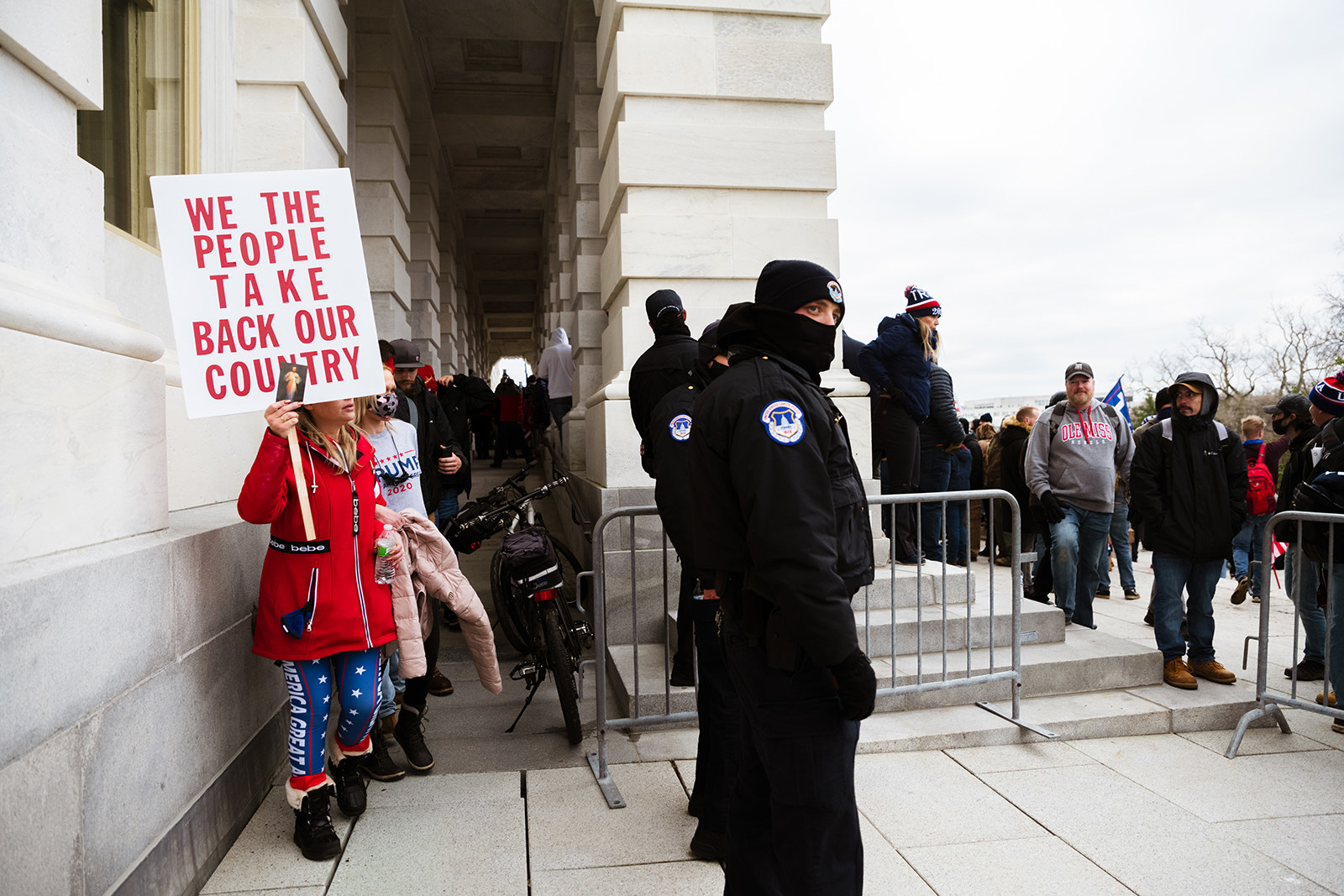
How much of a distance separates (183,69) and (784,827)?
4.91 m

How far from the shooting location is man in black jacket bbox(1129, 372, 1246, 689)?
5570 mm

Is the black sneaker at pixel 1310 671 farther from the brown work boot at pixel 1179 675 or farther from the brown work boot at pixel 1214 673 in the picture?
the brown work boot at pixel 1179 675

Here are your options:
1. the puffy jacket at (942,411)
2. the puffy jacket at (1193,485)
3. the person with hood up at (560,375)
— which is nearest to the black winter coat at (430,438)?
the puffy jacket at (942,411)

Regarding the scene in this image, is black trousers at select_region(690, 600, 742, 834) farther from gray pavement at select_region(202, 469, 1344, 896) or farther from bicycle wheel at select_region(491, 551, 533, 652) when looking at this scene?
bicycle wheel at select_region(491, 551, 533, 652)

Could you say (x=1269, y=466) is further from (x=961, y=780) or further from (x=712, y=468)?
(x=712, y=468)

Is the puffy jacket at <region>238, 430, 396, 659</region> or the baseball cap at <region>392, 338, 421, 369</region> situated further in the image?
the baseball cap at <region>392, 338, 421, 369</region>

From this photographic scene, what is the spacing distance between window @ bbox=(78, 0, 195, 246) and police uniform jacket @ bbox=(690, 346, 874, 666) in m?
2.87

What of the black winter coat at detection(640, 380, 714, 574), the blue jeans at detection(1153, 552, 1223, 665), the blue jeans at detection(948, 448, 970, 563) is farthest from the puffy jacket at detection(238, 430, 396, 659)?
the blue jeans at detection(948, 448, 970, 563)

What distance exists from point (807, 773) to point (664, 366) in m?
2.45

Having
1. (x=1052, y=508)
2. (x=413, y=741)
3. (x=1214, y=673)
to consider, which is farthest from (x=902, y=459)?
(x=413, y=741)

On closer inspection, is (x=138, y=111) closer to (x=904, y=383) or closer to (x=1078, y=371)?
(x=904, y=383)

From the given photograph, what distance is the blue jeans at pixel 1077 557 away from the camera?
6.35 meters

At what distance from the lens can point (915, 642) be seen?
527cm

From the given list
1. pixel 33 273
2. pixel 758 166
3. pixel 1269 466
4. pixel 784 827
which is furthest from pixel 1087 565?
pixel 33 273
